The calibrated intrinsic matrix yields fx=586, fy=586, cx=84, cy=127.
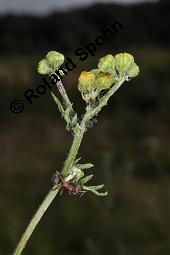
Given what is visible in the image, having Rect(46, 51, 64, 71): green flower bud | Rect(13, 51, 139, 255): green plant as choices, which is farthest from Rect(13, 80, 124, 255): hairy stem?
Rect(46, 51, 64, 71): green flower bud

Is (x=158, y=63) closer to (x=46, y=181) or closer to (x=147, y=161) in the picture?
(x=147, y=161)

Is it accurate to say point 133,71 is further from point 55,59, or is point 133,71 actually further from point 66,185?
point 66,185

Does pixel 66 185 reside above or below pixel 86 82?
below

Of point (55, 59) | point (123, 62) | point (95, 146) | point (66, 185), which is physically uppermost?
point (55, 59)

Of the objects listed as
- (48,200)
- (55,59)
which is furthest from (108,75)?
(48,200)

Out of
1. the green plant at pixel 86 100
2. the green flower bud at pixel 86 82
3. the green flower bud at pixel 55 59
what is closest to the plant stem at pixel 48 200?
the green plant at pixel 86 100

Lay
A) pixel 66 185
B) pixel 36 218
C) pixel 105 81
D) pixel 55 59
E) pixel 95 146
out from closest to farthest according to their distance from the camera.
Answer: pixel 36 218, pixel 66 185, pixel 105 81, pixel 55 59, pixel 95 146

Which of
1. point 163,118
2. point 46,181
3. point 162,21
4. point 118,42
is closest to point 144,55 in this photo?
point 118,42
